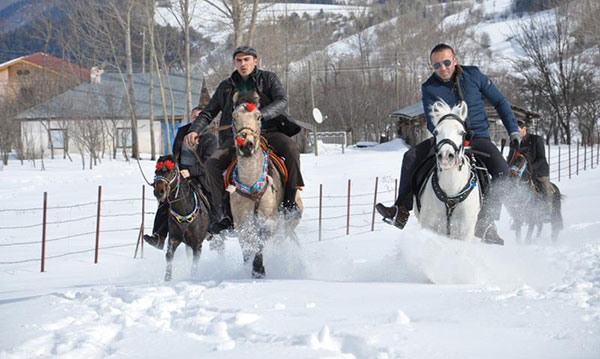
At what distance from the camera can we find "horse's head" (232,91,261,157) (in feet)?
21.9

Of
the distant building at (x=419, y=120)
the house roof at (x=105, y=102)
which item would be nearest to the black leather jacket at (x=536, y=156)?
the distant building at (x=419, y=120)

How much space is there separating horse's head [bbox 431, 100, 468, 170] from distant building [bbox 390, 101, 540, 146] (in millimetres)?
34243

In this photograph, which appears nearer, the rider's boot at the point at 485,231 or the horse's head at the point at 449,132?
the horse's head at the point at 449,132

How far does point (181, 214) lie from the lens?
907cm

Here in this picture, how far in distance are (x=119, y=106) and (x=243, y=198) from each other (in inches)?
1635

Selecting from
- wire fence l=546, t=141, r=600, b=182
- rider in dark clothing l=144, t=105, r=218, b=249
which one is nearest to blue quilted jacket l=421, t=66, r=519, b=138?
rider in dark clothing l=144, t=105, r=218, b=249

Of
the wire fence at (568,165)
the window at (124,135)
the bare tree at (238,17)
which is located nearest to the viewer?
the bare tree at (238,17)

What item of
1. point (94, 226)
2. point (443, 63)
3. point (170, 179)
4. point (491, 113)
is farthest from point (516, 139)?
point (491, 113)

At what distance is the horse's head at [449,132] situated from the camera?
241 inches

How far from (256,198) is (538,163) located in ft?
24.2

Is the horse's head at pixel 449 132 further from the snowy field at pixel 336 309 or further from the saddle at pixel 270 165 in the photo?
the saddle at pixel 270 165

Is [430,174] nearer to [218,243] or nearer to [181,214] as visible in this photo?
[181,214]

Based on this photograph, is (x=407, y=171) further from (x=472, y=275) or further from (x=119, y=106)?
A: (x=119, y=106)

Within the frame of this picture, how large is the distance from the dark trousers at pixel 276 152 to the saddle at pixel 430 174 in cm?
128
